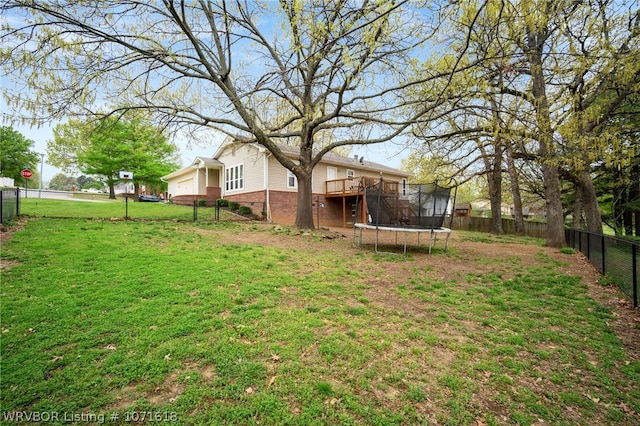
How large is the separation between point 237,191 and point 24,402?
60.4 ft

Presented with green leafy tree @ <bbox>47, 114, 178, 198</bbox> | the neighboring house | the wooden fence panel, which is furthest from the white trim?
the wooden fence panel

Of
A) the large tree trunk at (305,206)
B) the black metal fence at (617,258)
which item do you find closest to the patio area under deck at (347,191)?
the large tree trunk at (305,206)

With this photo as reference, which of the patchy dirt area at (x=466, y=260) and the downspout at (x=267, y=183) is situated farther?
the downspout at (x=267, y=183)

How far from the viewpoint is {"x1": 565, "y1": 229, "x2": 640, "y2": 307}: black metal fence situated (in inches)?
180

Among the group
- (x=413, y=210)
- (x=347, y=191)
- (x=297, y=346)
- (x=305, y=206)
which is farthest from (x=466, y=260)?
(x=347, y=191)

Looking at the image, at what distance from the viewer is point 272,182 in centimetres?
1748

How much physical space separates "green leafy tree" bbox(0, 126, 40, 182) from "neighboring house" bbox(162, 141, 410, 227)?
924 inches

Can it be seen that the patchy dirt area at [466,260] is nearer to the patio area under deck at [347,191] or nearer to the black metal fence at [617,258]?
the black metal fence at [617,258]

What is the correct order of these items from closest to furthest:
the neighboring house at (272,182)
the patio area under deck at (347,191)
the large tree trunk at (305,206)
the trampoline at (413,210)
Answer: the trampoline at (413,210) → the large tree trunk at (305,206) → the neighboring house at (272,182) → the patio area under deck at (347,191)

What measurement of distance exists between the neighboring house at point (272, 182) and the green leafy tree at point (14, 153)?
23.5m

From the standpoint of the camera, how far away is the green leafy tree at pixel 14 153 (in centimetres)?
3251

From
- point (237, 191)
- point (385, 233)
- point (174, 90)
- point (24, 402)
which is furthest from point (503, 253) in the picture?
point (237, 191)

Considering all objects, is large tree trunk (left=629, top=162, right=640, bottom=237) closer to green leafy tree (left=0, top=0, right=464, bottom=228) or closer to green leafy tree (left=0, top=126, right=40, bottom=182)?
green leafy tree (left=0, top=0, right=464, bottom=228)

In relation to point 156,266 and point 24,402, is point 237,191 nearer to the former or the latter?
point 156,266
